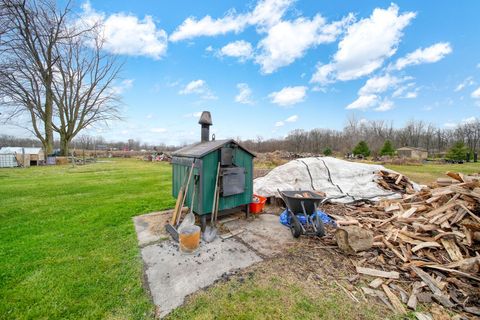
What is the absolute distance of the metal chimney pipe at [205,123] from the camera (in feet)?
16.0

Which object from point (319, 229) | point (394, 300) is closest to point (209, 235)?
A: point (319, 229)

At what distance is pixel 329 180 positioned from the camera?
6969mm

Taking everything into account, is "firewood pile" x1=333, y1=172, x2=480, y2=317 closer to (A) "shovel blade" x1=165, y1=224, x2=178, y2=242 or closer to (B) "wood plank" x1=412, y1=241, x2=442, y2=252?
(B) "wood plank" x1=412, y1=241, x2=442, y2=252

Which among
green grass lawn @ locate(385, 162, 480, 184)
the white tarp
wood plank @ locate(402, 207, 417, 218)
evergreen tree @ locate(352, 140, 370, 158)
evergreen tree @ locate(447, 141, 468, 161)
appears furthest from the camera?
evergreen tree @ locate(352, 140, 370, 158)

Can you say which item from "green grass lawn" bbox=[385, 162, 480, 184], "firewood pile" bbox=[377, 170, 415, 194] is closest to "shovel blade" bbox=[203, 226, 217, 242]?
"firewood pile" bbox=[377, 170, 415, 194]

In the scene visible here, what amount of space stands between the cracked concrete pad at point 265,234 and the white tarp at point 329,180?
5.20 feet

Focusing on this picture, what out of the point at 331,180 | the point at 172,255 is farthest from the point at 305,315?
the point at 331,180

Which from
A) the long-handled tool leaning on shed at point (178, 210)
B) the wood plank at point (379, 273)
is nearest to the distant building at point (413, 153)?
the wood plank at point (379, 273)

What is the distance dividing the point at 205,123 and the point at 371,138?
1974 inches

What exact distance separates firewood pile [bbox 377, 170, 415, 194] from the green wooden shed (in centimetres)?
552

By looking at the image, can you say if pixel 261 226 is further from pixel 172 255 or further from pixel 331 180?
pixel 331 180

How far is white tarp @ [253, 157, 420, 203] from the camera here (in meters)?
6.14

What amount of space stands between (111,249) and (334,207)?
5.57 metres

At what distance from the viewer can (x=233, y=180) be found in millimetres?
4215
